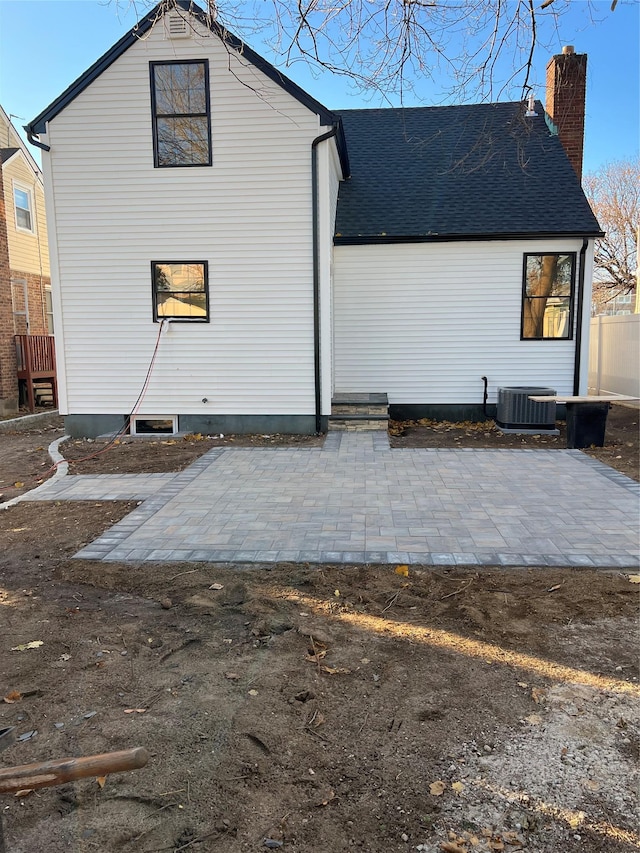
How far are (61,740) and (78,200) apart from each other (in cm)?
970

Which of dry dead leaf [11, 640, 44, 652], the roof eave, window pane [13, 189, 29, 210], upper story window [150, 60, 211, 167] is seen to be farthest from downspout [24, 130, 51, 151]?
dry dead leaf [11, 640, 44, 652]

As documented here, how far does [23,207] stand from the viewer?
703 inches

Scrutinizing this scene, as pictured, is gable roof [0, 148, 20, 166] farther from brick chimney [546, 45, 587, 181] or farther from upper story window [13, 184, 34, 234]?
brick chimney [546, 45, 587, 181]

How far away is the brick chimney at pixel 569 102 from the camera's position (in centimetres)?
1272

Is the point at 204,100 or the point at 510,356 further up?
the point at 204,100

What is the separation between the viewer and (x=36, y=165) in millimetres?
18797

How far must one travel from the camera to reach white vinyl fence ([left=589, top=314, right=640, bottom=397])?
14211 millimetres

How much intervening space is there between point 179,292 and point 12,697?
830cm

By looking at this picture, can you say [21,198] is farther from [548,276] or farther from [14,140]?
[548,276]

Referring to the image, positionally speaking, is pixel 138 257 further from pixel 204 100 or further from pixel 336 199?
pixel 336 199

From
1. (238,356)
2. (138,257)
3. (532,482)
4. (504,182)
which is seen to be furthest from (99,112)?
(532,482)

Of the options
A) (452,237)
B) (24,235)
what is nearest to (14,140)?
(24,235)

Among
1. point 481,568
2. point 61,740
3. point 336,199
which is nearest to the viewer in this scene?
point 61,740

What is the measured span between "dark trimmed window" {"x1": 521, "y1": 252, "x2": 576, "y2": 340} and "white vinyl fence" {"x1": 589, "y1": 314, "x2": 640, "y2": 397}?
359cm
